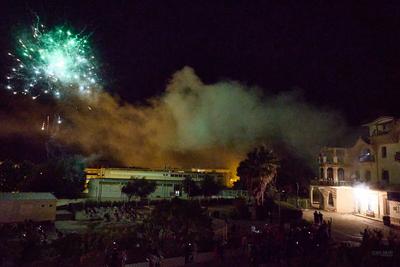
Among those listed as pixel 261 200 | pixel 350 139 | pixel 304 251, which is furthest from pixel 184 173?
pixel 304 251

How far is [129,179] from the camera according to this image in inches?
2023

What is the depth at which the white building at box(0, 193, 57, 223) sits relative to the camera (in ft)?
84.6

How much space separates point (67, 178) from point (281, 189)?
31.9 m

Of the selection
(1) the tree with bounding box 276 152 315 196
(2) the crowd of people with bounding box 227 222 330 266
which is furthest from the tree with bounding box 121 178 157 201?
(2) the crowd of people with bounding box 227 222 330 266

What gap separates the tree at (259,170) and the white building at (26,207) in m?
19.5

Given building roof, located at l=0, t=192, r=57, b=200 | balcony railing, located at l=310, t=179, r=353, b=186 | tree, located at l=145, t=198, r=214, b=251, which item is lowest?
tree, located at l=145, t=198, r=214, b=251

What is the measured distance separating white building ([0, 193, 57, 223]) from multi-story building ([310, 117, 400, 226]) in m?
27.1

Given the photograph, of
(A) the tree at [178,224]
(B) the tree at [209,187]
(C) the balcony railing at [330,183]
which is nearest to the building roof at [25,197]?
(A) the tree at [178,224]

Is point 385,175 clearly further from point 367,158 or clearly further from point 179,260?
point 179,260

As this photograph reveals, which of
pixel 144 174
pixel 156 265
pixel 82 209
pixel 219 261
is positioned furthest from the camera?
pixel 144 174

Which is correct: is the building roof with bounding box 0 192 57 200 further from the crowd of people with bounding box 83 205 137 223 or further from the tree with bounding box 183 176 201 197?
the tree with bounding box 183 176 201 197

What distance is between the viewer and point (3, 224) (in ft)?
82.8

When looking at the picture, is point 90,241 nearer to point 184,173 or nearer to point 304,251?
point 304,251

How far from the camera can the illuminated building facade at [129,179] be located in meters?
50.0
